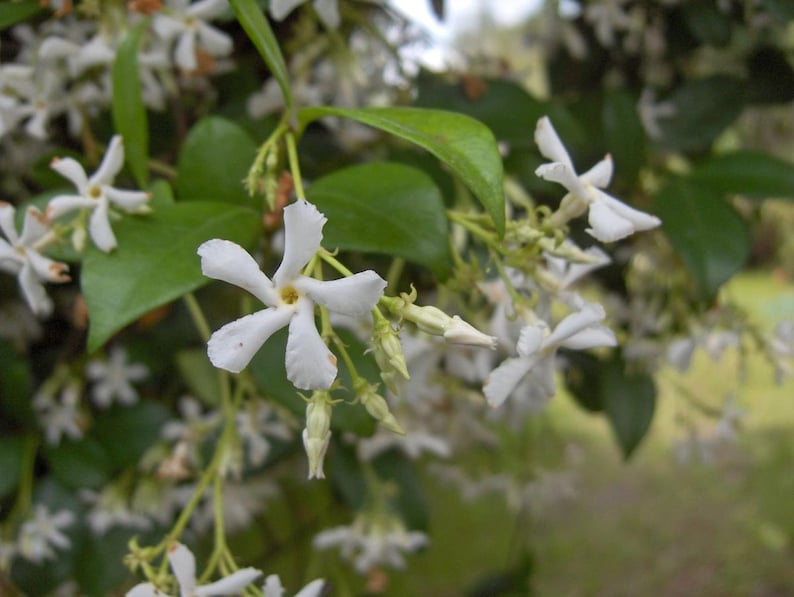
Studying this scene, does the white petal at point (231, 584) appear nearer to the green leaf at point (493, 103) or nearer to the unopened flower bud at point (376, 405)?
the unopened flower bud at point (376, 405)

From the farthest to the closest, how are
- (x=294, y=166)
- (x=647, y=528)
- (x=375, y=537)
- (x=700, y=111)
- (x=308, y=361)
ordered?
(x=647, y=528) < (x=700, y=111) < (x=375, y=537) < (x=294, y=166) < (x=308, y=361)

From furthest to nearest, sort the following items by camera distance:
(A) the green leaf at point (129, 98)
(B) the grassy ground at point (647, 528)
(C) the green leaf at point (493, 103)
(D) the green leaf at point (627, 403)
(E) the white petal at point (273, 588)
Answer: (B) the grassy ground at point (647, 528)
(D) the green leaf at point (627, 403)
(C) the green leaf at point (493, 103)
(A) the green leaf at point (129, 98)
(E) the white petal at point (273, 588)

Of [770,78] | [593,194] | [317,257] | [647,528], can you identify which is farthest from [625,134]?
[647,528]

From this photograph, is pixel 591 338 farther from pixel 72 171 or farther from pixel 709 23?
pixel 709 23

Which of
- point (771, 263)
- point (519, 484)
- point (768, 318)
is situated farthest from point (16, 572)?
point (771, 263)

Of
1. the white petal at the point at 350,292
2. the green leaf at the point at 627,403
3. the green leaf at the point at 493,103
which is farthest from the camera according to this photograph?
the green leaf at the point at 627,403

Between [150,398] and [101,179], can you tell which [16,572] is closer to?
[150,398]

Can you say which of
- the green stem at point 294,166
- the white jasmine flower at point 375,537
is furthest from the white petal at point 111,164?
the white jasmine flower at point 375,537
